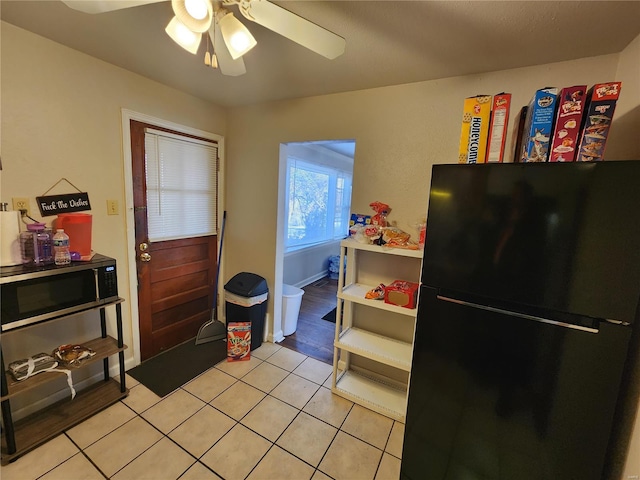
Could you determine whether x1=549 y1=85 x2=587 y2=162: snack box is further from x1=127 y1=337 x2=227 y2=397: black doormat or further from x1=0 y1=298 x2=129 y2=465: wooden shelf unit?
x1=127 y1=337 x2=227 y2=397: black doormat

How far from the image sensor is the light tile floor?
1484mm

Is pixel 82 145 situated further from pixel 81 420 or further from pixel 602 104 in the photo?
pixel 602 104

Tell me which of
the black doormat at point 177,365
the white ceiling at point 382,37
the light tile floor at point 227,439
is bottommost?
the light tile floor at point 227,439

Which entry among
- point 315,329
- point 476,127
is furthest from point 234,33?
point 315,329

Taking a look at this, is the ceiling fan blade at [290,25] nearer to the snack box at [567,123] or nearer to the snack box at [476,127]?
the snack box at [476,127]

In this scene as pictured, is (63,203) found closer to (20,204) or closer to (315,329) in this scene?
(20,204)

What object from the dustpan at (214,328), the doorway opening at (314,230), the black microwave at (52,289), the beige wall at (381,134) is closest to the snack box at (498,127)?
the beige wall at (381,134)

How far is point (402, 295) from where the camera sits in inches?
72.4

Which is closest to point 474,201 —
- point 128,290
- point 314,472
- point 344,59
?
point 344,59

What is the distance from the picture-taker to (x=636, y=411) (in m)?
1.05

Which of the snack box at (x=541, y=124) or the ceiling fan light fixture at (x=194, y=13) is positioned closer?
the ceiling fan light fixture at (x=194, y=13)

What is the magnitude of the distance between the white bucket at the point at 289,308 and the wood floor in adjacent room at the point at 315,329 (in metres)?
0.10

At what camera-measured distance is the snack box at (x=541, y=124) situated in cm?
117

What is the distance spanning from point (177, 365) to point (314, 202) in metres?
3.10
